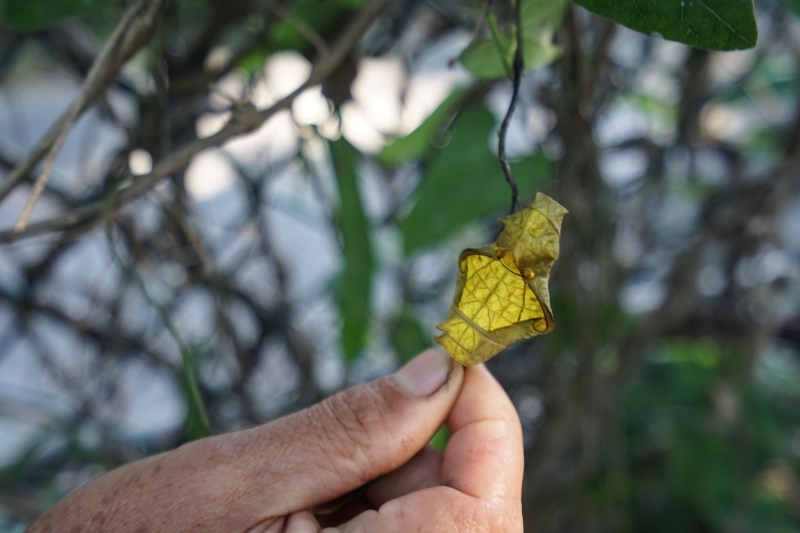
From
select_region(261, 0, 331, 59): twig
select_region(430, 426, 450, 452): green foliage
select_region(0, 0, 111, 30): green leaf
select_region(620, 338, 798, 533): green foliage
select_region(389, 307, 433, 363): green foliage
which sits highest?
select_region(0, 0, 111, 30): green leaf

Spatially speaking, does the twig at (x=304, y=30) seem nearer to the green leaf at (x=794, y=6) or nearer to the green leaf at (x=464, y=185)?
the green leaf at (x=464, y=185)

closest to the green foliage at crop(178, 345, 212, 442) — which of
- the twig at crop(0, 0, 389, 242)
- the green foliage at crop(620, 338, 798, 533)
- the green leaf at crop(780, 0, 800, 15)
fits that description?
the twig at crop(0, 0, 389, 242)

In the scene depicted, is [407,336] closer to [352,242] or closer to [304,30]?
[352,242]

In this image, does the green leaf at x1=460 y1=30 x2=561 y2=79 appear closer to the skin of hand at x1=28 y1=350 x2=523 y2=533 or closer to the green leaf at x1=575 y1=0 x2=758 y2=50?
the green leaf at x1=575 y1=0 x2=758 y2=50

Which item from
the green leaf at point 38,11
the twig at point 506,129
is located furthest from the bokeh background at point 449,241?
the twig at point 506,129

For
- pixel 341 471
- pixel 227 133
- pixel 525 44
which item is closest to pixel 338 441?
pixel 341 471
